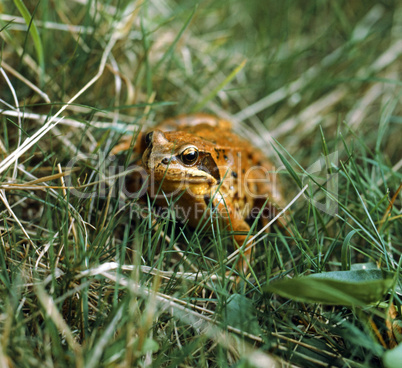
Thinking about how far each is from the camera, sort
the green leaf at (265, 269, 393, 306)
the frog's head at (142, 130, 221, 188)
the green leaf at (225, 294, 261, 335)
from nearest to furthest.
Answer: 1. the green leaf at (265, 269, 393, 306)
2. the green leaf at (225, 294, 261, 335)
3. the frog's head at (142, 130, 221, 188)

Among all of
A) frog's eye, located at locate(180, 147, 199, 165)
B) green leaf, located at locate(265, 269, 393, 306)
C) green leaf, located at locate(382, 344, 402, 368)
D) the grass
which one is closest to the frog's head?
frog's eye, located at locate(180, 147, 199, 165)

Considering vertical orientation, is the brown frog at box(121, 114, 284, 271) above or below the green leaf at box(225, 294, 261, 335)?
above

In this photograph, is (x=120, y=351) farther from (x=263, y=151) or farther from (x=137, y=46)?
(x=137, y=46)

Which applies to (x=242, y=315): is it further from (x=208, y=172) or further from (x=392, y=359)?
(x=208, y=172)

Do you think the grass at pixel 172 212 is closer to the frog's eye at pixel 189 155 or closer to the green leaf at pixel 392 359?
the green leaf at pixel 392 359

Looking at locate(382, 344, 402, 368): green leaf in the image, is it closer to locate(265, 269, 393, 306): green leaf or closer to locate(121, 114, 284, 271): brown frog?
locate(265, 269, 393, 306): green leaf

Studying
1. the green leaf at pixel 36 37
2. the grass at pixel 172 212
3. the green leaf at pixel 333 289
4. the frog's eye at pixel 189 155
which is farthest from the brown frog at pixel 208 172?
the green leaf at pixel 36 37

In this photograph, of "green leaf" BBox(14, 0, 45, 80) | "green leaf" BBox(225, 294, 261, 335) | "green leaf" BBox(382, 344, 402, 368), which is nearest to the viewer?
"green leaf" BBox(382, 344, 402, 368)
